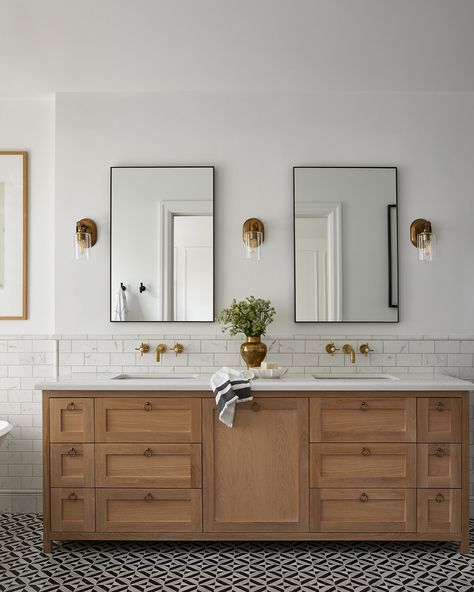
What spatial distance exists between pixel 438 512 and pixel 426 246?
5.64ft

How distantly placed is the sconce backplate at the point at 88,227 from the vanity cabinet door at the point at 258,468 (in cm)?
150

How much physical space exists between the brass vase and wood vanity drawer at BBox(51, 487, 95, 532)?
1.26 meters

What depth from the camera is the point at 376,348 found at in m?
3.83

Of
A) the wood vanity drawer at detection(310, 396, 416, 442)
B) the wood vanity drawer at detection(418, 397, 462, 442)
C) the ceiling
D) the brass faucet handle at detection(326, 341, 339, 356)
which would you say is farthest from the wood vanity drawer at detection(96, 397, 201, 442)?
the ceiling

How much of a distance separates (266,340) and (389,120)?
1.83 meters

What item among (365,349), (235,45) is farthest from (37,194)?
(365,349)

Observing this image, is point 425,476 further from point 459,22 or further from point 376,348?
point 459,22

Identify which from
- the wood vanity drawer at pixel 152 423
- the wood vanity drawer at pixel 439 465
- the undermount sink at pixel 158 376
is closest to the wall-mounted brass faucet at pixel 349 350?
the wood vanity drawer at pixel 439 465

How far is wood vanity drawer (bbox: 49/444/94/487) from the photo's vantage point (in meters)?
3.21

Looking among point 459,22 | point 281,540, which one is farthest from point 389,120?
point 281,540

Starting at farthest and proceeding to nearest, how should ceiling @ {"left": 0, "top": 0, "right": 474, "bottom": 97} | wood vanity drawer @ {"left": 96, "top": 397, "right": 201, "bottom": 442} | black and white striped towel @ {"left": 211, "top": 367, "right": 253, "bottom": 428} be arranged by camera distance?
wood vanity drawer @ {"left": 96, "top": 397, "right": 201, "bottom": 442}
black and white striped towel @ {"left": 211, "top": 367, "right": 253, "bottom": 428}
ceiling @ {"left": 0, "top": 0, "right": 474, "bottom": 97}

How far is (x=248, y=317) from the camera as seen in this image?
3598 mm

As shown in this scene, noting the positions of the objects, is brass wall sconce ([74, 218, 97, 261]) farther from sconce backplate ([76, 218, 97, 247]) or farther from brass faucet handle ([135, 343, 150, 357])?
brass faucet handle ([135, 343, 150, 357])

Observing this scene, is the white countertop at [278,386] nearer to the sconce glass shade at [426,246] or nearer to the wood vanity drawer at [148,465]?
the wood vanity drawer at [148,465]
